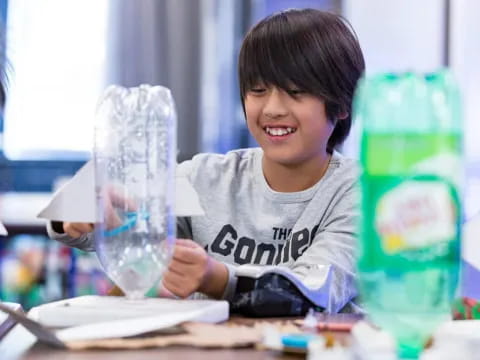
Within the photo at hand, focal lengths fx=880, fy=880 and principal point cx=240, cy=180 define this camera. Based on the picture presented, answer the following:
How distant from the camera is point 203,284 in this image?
3.65 feet

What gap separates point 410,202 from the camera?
2.21 feet

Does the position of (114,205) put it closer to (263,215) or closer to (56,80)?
(263,215)

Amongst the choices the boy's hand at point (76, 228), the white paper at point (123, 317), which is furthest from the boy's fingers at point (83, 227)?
the white paper at point (123, 317)

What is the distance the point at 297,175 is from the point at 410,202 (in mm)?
880

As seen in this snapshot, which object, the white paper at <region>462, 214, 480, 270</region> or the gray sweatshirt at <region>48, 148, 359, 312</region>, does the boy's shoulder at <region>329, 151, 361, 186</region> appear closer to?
the gray sweatshirt at <region>48, 148, 359, 312</region>

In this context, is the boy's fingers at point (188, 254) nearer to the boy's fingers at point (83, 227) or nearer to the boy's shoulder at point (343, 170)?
the boy's fingers at point (83, 227)

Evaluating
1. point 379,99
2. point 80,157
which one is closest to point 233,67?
point 80,157

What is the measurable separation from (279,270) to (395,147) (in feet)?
1.35

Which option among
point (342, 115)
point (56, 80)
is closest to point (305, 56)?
point (342, 115)

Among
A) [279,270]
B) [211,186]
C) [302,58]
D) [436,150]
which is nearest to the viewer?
[436,150]

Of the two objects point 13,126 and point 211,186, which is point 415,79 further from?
point 13,126

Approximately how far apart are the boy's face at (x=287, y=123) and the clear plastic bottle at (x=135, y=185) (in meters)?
0.45

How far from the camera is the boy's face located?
56.7 inches

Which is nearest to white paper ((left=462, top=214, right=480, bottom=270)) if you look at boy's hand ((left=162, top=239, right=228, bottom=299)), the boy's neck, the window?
boy's hand ((left=162, top=239, right=228, bottom=299))
